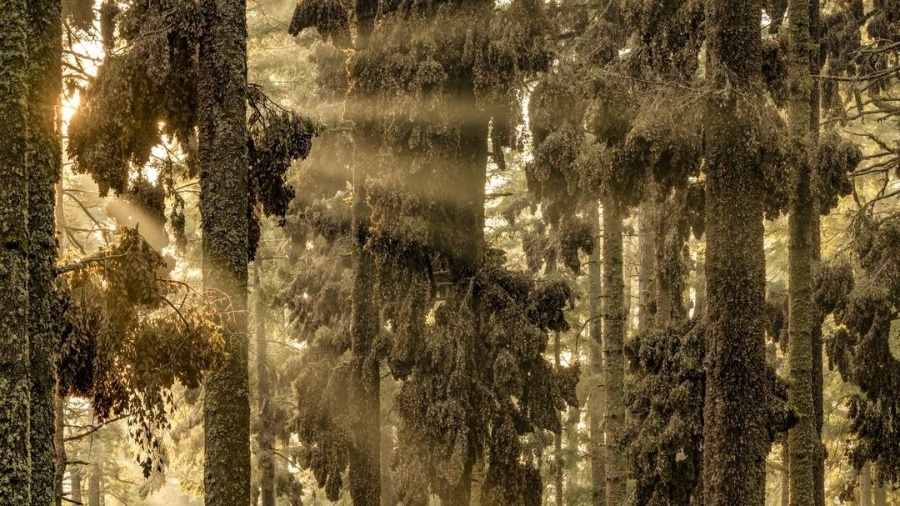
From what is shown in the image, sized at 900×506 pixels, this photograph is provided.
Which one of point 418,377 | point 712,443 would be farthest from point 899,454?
point 418,377

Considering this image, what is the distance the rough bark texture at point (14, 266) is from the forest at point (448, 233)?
0.02 metres

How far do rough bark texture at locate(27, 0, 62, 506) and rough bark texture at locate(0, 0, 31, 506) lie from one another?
455mm

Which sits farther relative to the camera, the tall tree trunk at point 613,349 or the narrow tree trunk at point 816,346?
the tall tree trunk at point 613,349

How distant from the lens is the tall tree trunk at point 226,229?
9.22 meters

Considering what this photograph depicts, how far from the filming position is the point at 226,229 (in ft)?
30.7

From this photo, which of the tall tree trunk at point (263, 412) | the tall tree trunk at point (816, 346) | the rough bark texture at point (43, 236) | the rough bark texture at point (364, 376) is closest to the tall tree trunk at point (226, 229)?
the rough bark texture at point (43, 236)

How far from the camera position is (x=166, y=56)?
9352 millimetres

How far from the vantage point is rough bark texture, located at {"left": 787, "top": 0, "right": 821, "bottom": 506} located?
12.3 m

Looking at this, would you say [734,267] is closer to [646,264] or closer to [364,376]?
[364,376]

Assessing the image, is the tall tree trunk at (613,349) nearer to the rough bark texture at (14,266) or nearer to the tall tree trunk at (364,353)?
the tall tree trunk at (364,353)

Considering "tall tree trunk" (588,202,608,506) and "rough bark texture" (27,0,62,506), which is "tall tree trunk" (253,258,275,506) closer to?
"tall tree trunk" (588,202,608,506)

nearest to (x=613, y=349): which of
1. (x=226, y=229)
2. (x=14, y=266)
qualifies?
(x=226, y=229)

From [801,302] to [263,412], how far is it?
14827 millimetres

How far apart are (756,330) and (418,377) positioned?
5898mm
